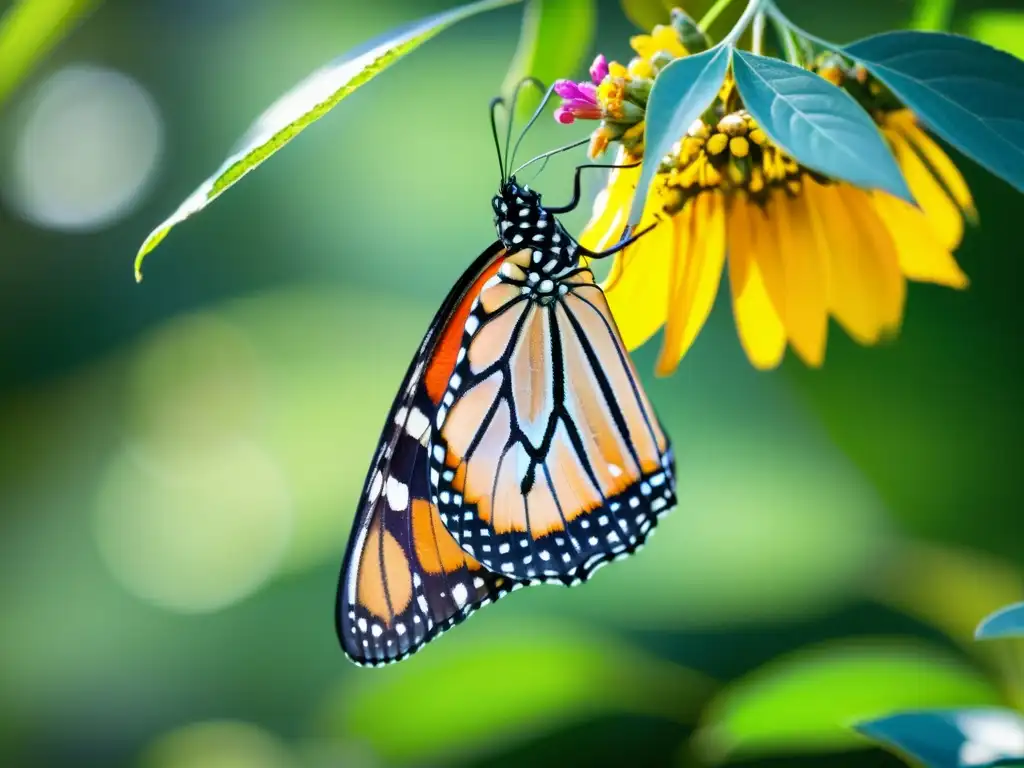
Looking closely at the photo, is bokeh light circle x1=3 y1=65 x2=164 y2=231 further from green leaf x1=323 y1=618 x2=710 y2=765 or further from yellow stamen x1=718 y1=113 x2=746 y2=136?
yellow stamen x1=718 y1=113 x2=746 y2=136

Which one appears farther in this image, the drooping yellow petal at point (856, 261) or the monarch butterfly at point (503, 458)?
the monarch butterfly at point (503, 458)

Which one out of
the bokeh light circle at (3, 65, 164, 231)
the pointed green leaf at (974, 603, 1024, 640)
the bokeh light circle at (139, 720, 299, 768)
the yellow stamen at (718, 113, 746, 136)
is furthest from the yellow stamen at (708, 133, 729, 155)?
the bokeh light circle at (3, 65, 164, 231)

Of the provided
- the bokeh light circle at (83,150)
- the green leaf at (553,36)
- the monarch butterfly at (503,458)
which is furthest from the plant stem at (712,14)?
the bokeh light circle at (83,150)

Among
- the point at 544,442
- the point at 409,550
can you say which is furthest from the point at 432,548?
the point at 544,442

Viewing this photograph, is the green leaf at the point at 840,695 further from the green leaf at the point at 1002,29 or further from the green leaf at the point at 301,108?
the green leaf at the point at 301,108

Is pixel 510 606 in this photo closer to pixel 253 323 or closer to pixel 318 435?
pixel 318 435

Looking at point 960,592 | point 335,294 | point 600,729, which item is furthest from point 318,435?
point 960,592
